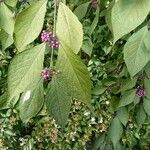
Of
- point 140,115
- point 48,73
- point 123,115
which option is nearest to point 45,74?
point 48,73

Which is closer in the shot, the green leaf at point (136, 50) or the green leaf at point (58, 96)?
the green leaf at point (58, 96)

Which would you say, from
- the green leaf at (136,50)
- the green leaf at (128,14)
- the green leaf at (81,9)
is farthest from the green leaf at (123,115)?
the green leaf at (128,14)

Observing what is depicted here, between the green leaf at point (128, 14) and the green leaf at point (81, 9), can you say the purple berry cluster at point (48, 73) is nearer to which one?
the green leaf at point (128, 14)

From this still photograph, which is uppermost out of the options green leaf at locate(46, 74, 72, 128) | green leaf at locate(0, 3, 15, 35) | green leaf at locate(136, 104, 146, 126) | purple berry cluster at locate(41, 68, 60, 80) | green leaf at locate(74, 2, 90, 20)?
green leaf at locate(0, 3, 15, 35)

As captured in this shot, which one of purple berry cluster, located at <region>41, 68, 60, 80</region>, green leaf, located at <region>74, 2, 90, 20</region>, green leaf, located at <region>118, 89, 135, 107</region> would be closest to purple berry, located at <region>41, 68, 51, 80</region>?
purple berry cluster, located at <region>41, 68, 60, 80</region>

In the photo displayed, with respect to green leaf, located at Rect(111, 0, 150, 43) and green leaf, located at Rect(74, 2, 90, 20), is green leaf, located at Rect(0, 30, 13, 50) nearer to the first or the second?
green leaf, located at Rect(111, 0, 150, 43)

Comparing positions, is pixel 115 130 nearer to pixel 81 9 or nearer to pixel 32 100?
pixel 81 9

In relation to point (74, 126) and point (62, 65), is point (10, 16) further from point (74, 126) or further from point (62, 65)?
point (74, 126)
